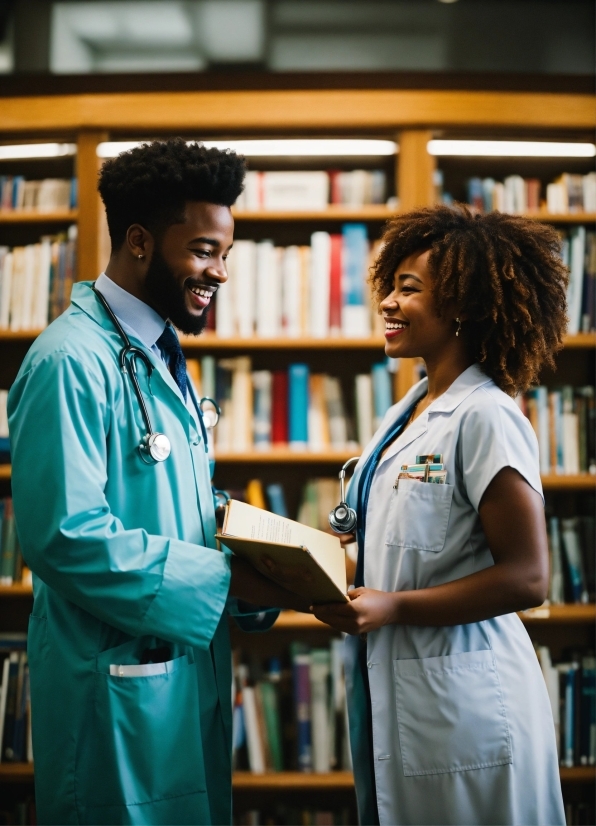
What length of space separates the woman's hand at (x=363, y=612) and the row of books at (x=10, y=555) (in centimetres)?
150

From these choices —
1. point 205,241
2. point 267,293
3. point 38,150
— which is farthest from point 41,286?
point 205,241

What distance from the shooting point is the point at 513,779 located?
1.27 m

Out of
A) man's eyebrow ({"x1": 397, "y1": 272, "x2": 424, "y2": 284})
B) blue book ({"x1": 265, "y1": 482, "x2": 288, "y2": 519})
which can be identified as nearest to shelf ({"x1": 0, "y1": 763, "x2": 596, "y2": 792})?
blue book ({"x1": 265, "y1": 482, "x2": 288, "y2": 519})

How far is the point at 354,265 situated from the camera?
8.13ft

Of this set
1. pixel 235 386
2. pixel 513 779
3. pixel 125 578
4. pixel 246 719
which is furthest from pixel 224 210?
pixel 246 719

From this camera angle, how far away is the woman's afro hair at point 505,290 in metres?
1.43

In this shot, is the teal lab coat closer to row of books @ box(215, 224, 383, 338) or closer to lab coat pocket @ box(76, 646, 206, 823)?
lab coat pocket @ box(76, 646, 206, 823)

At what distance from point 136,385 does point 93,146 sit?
4.79 ft

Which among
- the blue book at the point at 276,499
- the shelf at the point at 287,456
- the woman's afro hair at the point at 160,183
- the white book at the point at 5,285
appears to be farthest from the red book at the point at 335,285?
the white book at the point at 5,285

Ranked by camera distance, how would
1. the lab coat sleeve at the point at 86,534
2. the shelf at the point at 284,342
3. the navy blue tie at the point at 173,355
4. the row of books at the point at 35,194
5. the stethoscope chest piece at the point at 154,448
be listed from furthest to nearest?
the row of books at the point at 35,194, the shelf at the point at 284,342, the navy blue tie at the point at 173,355, the stethoscope chest piece at the point at 154,448, the lab coat sleeve at the point at 86,534

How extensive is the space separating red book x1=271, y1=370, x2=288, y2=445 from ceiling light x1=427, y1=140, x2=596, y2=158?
3.20 ft

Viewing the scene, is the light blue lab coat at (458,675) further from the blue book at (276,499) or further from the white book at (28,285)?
the white book at (28,285)

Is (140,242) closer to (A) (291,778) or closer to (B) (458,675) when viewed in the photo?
(B) (458,675)

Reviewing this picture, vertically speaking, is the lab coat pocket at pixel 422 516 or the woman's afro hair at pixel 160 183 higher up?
the woman's afro hair at pixel 160 183
